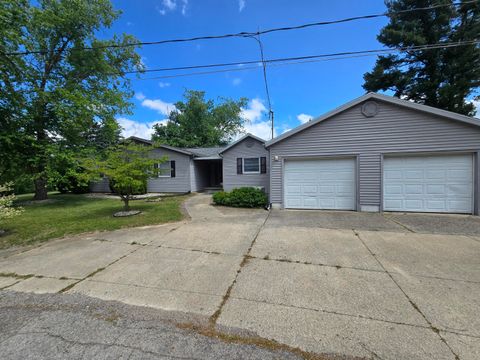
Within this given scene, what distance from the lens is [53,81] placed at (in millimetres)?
12719

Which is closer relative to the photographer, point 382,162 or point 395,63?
point 382,162

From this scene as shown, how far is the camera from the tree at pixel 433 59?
14.9 meters

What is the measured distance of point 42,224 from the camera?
22.6 feet

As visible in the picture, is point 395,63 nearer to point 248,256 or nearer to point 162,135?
point 248,256

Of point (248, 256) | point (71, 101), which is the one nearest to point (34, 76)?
point (71, 101)

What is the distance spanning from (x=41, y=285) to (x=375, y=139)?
9.91 m

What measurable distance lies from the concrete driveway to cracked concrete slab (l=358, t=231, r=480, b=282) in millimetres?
22

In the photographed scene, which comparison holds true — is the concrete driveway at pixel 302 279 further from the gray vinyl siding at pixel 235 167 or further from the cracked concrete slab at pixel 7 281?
the gray vinyl siding at pixel 235 167

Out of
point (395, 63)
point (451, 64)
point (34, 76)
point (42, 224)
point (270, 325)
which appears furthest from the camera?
point (395, 63)

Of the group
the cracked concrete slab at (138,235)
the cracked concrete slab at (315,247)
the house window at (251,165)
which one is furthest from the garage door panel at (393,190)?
the cracked concrete slab at (138,235)

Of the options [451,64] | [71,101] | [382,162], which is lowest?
[382,162]

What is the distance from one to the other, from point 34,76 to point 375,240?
685 inches

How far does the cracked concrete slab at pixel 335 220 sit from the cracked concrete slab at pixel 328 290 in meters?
2.84

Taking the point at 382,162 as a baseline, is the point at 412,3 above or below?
above
